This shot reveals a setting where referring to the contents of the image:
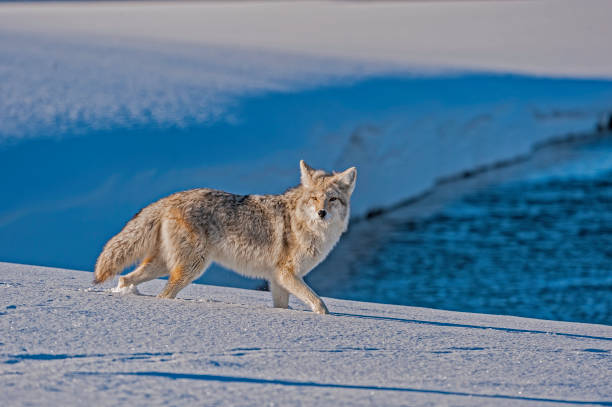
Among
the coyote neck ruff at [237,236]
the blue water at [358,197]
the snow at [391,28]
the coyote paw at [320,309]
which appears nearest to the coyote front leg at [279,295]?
the coyote neck ruff at [237,236]

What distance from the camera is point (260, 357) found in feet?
9.11

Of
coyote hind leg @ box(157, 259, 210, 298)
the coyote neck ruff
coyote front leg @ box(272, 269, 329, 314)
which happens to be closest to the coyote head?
the coyote neck ruff

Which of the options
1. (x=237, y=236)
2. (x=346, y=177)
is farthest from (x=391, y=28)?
(x=237, y=236)

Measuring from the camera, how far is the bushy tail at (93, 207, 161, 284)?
4.12m

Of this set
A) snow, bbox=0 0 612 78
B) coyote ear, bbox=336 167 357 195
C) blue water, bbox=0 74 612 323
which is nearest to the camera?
coyote ear, bbox=336 167 357 195

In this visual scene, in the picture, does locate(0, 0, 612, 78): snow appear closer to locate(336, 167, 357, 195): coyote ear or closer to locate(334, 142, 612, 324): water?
locate(334, 142, 612, 324): water

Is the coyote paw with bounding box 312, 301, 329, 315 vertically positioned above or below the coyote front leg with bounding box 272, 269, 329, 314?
below

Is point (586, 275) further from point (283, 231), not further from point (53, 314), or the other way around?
point (53, 314)

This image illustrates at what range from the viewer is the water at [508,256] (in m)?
7.77

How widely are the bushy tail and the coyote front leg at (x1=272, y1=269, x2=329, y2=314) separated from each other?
0.69 m

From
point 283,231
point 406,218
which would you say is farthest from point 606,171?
point 283,231

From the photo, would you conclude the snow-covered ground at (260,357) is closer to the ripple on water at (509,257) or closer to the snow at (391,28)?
the ripple on water at (509,257)

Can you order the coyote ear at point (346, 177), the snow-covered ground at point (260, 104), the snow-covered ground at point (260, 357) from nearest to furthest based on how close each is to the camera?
1. the snow-covered ground at point (260, 357)
2. the coyote ear at point (346, 177)
3. the snow-covered ground at point (260, 104)

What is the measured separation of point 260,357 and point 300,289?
1.36 metres
